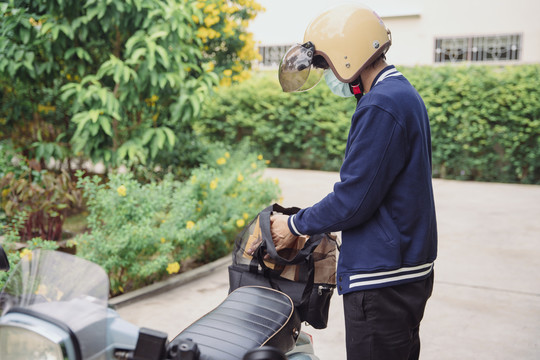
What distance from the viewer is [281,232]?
2.14 meters

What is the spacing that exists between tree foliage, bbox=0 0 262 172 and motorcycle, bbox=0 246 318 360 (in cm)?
379

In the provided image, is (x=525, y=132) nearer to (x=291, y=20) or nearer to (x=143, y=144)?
(x=143, y=144)

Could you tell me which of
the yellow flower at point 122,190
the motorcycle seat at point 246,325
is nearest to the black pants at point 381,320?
the motorcycle seat at point 246,325

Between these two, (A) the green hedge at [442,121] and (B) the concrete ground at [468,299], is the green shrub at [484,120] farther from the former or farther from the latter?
(B) the concrete ground at [468,299]

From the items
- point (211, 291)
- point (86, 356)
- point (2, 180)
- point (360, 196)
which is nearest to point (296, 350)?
point (360, 196)

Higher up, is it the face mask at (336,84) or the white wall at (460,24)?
the white wall at (460,24)

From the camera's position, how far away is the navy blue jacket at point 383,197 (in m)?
1.87

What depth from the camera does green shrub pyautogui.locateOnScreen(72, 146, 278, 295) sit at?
4.38m

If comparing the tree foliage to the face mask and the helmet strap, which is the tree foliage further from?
the helmet strap

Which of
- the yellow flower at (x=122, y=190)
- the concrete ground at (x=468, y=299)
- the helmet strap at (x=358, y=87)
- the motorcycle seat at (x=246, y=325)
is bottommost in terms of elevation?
the concrete ground at (x=468, y=299)

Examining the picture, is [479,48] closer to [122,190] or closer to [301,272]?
[122,190]

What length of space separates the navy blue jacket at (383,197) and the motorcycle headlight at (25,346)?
101cm

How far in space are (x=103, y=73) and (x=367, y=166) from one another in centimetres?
415

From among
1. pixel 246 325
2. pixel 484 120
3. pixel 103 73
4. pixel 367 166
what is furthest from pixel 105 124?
pixel 484 120
